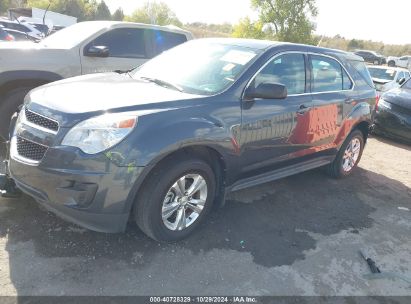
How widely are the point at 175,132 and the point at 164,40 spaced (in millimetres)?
4206

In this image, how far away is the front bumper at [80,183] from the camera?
2.79 metres

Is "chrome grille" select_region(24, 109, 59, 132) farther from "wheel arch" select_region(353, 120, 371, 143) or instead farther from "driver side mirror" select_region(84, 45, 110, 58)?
"wheel arch" select_region(353, 120, 371, 143)

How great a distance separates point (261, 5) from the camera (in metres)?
30.8

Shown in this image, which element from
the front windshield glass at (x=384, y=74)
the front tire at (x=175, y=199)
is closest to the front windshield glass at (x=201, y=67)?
the front tire at (x=175, y=199)

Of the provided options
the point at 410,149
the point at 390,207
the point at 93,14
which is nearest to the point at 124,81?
the point at 390,207

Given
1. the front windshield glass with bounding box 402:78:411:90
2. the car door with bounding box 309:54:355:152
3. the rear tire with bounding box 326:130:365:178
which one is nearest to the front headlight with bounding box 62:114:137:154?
the car door with bounding box 309:54:355:152

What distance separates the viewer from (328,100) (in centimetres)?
470

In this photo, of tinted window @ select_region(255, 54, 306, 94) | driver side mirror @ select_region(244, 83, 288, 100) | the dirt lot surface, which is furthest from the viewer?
tinted window @ select_region(255, 54, 306, 94)

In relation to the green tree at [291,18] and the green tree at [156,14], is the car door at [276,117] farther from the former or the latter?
the green tree at [156,14]

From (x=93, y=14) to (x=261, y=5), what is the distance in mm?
32237

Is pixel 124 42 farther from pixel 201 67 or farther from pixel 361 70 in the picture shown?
pixel 361 70

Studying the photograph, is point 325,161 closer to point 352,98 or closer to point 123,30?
point 352,98

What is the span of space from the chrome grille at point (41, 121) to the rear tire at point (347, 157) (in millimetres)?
4005

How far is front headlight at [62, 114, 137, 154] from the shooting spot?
2793 mm
